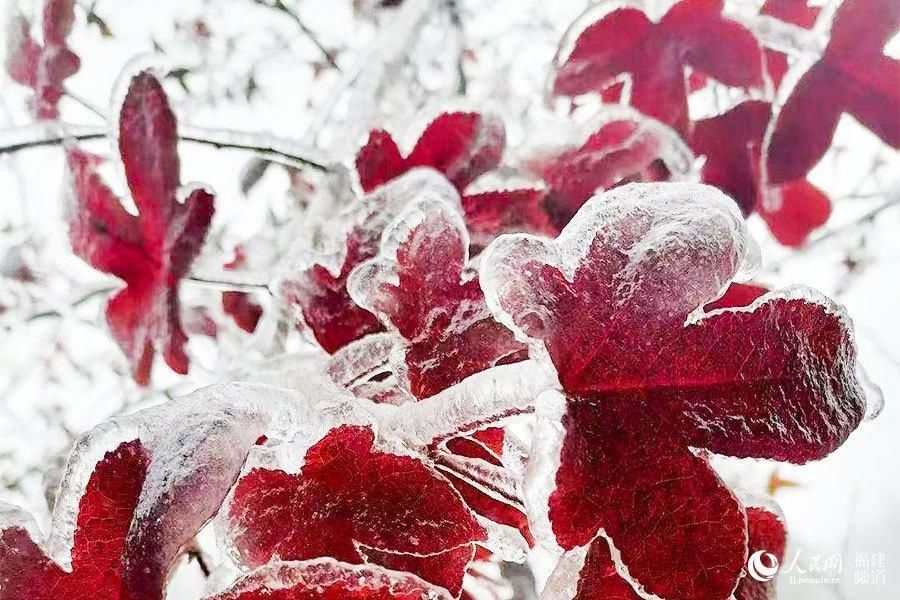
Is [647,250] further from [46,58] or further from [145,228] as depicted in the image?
[46,58]

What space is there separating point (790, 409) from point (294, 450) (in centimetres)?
15

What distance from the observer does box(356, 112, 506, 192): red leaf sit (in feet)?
1.23

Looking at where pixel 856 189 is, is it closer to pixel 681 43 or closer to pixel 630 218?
pixel 681 43

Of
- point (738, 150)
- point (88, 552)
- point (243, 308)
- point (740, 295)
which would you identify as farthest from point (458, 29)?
point (88, 552)

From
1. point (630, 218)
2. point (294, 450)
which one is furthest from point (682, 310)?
point (294, 450)

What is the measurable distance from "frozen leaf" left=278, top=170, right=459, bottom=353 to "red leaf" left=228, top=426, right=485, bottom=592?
0.31ft

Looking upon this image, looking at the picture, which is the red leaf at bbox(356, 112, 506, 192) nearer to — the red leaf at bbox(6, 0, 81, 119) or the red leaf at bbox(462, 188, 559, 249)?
the red leaf at bbox(462, 188, 559, 249)

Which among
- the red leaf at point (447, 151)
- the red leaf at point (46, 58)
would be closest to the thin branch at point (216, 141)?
the red leaf at point (46, 58)

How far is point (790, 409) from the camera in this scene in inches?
8.0

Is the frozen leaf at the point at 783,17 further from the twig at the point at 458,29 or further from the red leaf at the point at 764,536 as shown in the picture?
the twig at the point at 458,29

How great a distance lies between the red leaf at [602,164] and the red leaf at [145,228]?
181mm

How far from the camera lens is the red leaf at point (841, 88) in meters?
0.36

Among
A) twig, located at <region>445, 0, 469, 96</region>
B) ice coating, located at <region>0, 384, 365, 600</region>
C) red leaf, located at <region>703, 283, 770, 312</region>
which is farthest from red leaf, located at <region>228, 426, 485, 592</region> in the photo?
twig, located at <region>445, 0, 469, 96</region>

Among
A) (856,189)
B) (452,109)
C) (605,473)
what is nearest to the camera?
(605,473)
